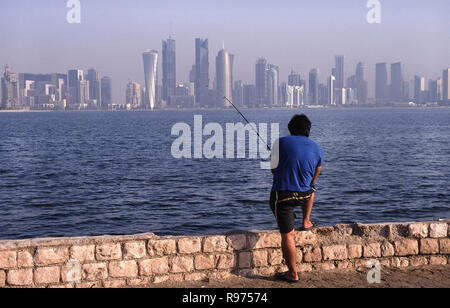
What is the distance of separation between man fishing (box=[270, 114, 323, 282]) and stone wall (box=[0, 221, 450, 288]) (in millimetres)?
516

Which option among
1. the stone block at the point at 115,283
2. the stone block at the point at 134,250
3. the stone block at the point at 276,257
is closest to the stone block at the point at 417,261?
the stone block at the point at 276,257

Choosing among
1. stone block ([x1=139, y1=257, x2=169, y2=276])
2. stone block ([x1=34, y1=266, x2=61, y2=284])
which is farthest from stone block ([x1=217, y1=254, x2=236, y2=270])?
stone block ([x1=34, y1=266, x2=61, y2=284])

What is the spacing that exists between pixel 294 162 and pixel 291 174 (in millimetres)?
135

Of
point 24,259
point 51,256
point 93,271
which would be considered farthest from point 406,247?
point 24,259

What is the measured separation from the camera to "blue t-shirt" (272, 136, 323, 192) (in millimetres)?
5203

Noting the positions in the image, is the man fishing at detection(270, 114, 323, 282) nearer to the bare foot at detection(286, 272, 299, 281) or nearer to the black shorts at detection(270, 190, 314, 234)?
the black shorts at detection(270, 190, 314, 234)

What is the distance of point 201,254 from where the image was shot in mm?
5668

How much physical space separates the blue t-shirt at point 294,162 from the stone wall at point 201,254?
0.80 metres

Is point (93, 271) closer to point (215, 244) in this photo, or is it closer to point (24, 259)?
point (24, 259)

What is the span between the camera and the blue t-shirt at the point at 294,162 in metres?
5.20

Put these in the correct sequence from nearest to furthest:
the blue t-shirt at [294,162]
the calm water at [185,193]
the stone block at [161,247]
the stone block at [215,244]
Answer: the blue t-shirt at [294,162]
the stone block at [161,247]
the stone block at [215,244]
the calm water at [185,193]

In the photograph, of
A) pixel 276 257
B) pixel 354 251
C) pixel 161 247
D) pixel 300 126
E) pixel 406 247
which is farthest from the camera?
pixel 406 247

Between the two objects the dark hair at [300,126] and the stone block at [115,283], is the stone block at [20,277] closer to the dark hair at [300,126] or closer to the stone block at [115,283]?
the stone block at [115,283]

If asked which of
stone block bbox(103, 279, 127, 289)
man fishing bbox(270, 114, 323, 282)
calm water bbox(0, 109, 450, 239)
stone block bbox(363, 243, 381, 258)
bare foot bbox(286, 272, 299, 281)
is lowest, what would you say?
calm water bbox(0, 109, 450, 239)
